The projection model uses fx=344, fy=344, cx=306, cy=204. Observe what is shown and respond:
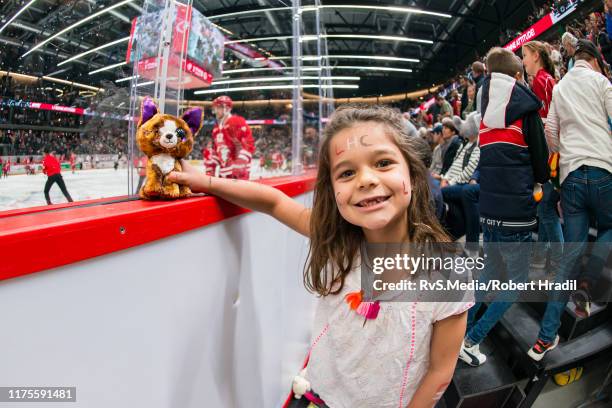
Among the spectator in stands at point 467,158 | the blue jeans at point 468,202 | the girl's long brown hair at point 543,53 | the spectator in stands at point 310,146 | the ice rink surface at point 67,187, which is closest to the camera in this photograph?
the ice rink surface at point 67,187

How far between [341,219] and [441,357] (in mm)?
385

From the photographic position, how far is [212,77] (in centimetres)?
174

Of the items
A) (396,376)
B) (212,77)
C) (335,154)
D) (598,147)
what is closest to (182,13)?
(212,77)

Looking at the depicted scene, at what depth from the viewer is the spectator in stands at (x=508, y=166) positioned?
1.55 metres

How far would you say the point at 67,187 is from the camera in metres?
0.82

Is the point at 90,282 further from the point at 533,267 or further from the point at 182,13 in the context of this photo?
the point at 533,267

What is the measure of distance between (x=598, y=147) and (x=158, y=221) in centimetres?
184

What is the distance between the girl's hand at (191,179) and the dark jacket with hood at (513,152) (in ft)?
4.50

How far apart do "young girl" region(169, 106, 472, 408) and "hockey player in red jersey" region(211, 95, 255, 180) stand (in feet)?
5.86

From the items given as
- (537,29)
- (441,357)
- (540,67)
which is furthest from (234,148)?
(537,29)

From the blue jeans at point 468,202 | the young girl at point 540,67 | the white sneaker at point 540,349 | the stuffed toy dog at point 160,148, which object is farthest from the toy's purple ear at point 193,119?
the young girl at point 540,67

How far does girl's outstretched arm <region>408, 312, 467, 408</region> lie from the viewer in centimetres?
75

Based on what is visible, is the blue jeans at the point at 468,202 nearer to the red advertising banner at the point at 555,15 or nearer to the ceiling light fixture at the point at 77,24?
the ceiling light fixture at the point at 77,24

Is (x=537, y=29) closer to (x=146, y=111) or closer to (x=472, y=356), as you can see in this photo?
(x=472, y=356)
